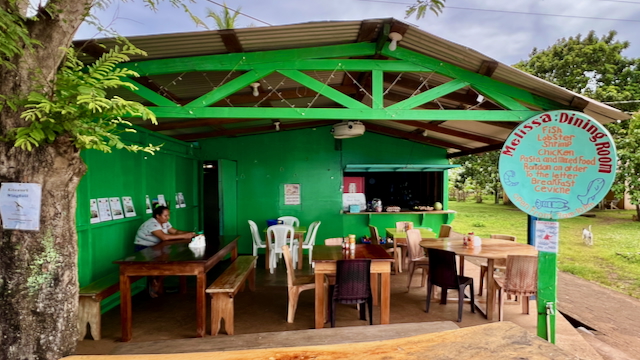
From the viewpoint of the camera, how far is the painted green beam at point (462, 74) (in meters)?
3.70

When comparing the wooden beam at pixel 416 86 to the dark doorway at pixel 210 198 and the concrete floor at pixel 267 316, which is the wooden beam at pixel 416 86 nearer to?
the concrete floor at pixel 267 316

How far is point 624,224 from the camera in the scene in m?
12.9

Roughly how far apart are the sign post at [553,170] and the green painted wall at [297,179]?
5364 mm

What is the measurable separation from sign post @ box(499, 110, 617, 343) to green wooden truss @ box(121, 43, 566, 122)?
79 cm

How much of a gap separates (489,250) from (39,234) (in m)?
4.82

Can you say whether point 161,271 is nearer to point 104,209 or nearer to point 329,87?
point 104,209

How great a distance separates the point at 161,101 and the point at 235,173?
15.7 feet

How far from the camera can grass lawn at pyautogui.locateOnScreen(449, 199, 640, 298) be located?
649 cm

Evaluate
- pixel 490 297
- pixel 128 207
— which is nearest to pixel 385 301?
pixel 490 297

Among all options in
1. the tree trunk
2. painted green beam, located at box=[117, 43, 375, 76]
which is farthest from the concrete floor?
painted green beam, located at box=[117, 43, 375, 76]

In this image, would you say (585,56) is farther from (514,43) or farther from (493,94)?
(493,94)

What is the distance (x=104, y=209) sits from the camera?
4359 mm

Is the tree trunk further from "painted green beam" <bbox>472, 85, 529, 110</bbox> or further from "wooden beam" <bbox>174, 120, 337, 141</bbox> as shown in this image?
"wooden beam" <bbox>174, 120, 337, 141</bbox>

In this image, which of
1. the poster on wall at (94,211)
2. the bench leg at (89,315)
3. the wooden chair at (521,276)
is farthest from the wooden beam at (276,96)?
the wooden chair at (521,276)
